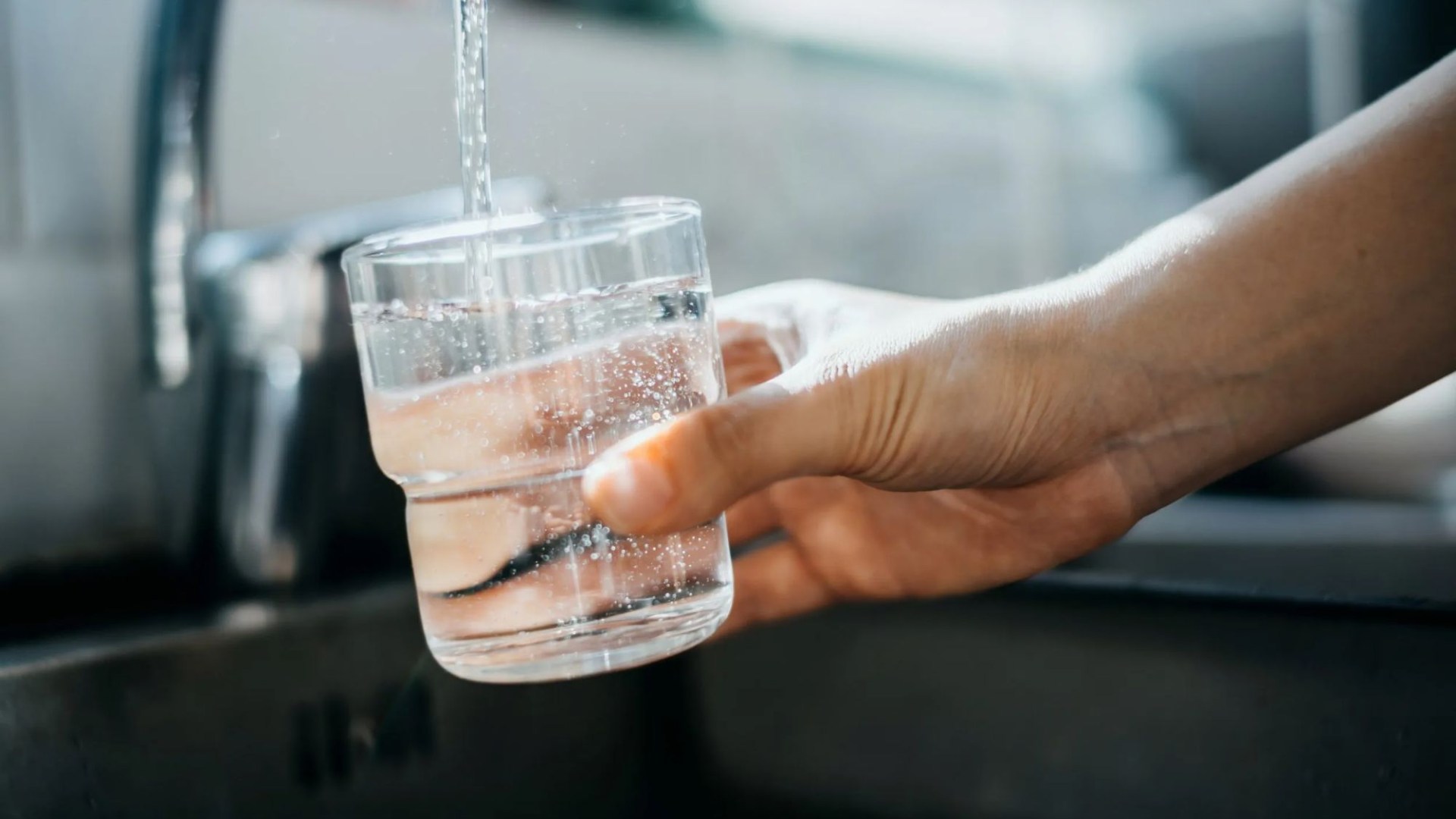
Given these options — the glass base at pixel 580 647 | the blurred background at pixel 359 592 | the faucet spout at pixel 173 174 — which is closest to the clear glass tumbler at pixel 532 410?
the glass base at pixel 580 647

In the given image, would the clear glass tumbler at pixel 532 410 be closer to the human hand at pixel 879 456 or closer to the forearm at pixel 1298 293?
the human hand at pixel 879 456

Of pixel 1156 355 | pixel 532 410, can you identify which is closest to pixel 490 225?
pixel 532 410

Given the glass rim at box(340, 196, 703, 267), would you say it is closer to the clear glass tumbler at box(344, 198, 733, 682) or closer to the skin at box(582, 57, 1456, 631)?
the clear glass tumbler at box(344, 198, 733, 682)

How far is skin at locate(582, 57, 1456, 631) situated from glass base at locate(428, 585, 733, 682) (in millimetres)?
88

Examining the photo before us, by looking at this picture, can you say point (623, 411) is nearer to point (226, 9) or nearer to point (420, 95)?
point (226, 9)

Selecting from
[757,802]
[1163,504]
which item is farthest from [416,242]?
[757,802]

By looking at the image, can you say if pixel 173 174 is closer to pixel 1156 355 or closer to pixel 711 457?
pixel 711 457

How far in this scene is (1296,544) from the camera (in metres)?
0.92

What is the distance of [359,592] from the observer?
895 mm

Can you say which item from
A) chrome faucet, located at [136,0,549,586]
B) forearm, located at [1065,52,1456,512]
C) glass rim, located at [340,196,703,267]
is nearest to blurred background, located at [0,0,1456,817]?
chrome faucet, located at [136,0,549,586]

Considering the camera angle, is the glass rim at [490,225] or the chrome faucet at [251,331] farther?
the chrome faucet at [251,331]

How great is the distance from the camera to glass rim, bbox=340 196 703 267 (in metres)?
0.55

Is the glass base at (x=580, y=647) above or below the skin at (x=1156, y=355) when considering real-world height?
below

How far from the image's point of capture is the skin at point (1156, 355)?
2.13 ft
